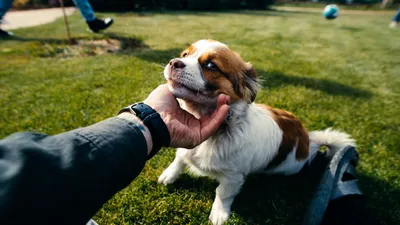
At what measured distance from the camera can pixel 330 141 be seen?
2873mm

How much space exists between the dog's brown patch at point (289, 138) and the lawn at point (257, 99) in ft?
1.17

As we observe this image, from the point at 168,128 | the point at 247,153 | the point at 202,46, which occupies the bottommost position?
the point at 247,153

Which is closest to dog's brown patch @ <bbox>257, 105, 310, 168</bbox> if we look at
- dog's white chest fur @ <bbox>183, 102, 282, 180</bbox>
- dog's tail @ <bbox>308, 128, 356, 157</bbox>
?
dog's white chest fur @ <bbox>183, 102, 282, 180</bbox>

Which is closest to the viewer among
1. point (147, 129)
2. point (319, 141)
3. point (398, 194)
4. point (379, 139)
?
point (147, 129)

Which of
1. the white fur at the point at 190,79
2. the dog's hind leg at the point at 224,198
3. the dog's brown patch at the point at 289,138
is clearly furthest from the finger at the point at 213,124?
the dog's brown patch at the point at 289,138

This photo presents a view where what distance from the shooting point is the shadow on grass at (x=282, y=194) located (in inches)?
94.0

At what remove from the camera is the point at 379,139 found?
3.51 meters

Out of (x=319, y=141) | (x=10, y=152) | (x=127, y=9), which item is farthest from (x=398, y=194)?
(x=127, y=9)

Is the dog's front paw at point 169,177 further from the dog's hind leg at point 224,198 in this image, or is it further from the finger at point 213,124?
the finger at point 213,124

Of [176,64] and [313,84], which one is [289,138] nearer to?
[176,64]

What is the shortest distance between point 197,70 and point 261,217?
5.01 ft

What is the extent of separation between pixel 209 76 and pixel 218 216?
1302 mm

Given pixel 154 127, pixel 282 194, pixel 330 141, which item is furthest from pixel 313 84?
pixel 154 127

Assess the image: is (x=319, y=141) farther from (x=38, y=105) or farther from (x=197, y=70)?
(x=38, y=105)
